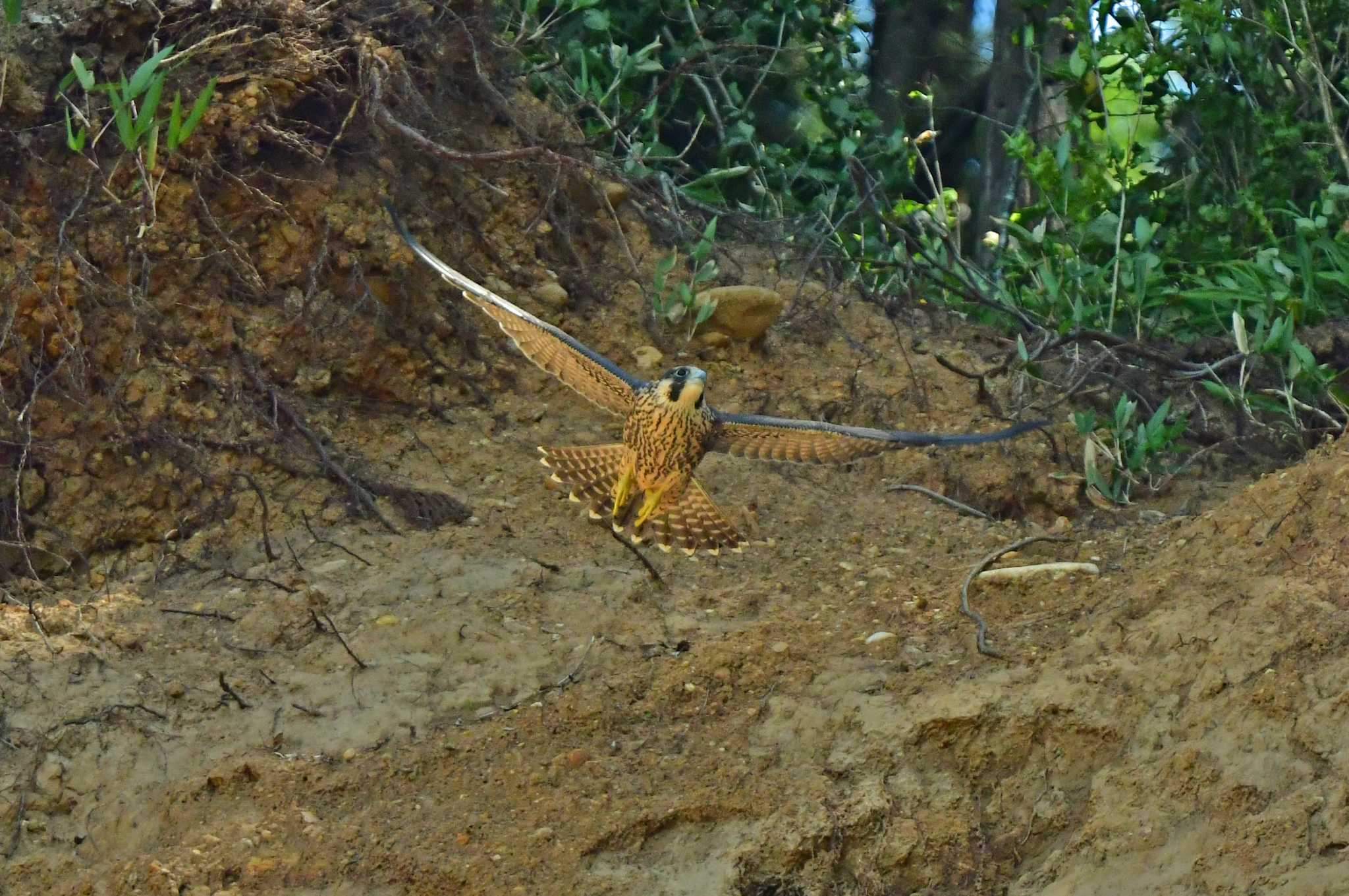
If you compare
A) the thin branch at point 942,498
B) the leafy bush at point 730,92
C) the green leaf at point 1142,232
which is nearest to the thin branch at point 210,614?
the thin branch at point 942,498

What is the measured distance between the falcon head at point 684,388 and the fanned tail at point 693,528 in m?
0.36

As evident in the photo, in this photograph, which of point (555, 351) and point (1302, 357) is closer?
point (1302, 357)

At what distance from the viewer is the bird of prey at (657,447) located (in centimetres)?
564

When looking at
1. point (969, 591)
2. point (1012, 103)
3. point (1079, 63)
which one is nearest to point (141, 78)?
point (969, 591)

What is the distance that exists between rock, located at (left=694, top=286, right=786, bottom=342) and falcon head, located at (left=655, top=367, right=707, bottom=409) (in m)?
0.96

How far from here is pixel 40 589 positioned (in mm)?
5234

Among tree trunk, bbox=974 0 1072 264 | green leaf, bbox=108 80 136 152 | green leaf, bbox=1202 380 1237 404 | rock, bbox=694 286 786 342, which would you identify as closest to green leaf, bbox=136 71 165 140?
green leaf, bbox=108 80 136 152

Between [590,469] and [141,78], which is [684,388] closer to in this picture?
[590,469]

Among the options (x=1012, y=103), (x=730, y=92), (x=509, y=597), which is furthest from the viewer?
(x=1012, y=103)

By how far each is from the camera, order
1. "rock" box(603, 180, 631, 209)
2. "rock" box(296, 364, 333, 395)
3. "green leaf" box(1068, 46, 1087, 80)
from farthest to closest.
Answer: "green leaf" box(1068, 46, 1087, 80), "rock" box(603, 180, 631, 209), "rock" box(296, 364, 333, 395)

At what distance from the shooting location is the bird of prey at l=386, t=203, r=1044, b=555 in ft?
18.5

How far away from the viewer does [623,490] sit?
19.7ft

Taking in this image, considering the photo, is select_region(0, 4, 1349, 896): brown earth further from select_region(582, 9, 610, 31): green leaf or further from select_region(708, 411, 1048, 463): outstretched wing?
select_region(582, 9, 610, 31): green leaf

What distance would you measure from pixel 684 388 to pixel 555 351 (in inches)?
20.8
